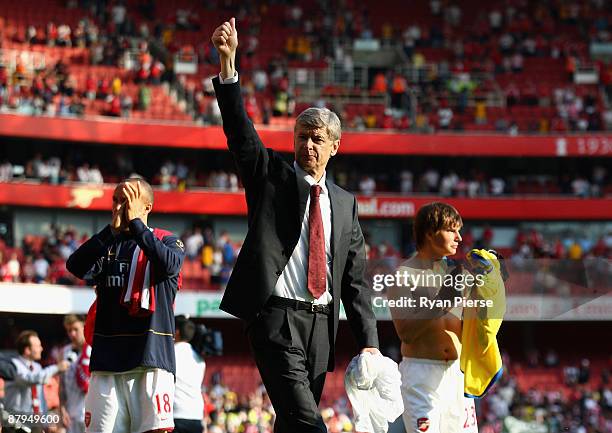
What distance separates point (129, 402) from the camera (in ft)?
20.8

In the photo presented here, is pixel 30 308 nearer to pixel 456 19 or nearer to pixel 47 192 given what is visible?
pixel 47 192

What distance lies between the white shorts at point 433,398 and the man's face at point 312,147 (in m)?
1.50

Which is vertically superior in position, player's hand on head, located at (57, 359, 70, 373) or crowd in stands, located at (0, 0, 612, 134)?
crowd in stands, located at (0, 0, 612, 134)

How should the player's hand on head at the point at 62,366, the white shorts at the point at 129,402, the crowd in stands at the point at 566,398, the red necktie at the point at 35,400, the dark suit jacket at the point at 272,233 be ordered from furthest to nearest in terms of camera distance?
1. the crowd in stands at the point at 566,398
2. the red necktie at the point at 35,400
3. the player's hand on head at the point at 62,366
4. the white shorts at the point at 129,402
5. the dark suit jacket at the point at 272,233

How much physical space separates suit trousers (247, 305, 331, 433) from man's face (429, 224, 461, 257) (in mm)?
1251

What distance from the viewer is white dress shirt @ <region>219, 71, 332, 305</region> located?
5.89 metres

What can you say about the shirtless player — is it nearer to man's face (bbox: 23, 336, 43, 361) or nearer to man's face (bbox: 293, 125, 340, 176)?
man's face (bbox: 293, 125, 340, 176)

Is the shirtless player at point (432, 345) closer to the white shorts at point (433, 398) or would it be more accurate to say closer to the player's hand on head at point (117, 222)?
the white shorts at point (433, 398)

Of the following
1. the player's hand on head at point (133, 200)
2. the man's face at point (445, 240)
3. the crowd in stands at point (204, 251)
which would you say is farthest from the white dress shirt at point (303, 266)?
the crowd in stands at point (204, 251)

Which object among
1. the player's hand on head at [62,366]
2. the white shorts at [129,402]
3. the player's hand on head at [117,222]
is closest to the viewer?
the white shorts at [129,402]

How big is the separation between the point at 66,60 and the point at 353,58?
9955 mm

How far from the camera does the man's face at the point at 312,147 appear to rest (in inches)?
236

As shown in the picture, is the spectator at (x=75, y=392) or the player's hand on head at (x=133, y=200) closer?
the player's hand on head at (x=133, y=200)

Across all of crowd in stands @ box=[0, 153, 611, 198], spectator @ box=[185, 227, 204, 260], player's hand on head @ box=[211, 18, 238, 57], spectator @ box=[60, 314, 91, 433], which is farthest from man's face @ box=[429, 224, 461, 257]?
crowd in stands @ box=[0, 153, 611, 198]
